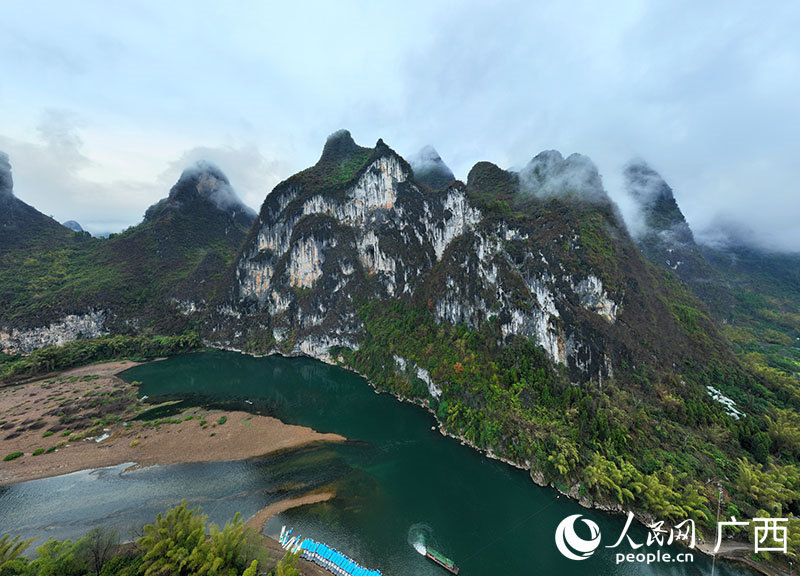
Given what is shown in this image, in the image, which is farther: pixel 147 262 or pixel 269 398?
pixel 147 262

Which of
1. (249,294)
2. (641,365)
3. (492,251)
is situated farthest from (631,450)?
(249,294)

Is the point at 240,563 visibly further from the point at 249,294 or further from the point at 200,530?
the point at 249,294

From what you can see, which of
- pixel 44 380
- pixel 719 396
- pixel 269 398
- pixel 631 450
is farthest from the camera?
pixel 44 380

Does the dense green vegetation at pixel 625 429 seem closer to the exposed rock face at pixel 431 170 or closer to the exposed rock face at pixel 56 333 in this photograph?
the exposed rock face at pixel 431 170

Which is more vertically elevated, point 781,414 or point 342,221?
point 342,221

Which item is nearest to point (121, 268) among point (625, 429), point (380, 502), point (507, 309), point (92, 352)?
point (92, 352)

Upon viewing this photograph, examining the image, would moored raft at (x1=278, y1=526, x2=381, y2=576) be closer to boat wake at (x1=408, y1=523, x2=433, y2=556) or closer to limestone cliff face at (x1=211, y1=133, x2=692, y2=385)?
boat wake at (x1=408, y1=523, x2=433, y2=556)

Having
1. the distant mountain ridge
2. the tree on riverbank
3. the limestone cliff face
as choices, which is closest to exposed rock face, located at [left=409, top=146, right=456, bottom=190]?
the distant mountain ridge
